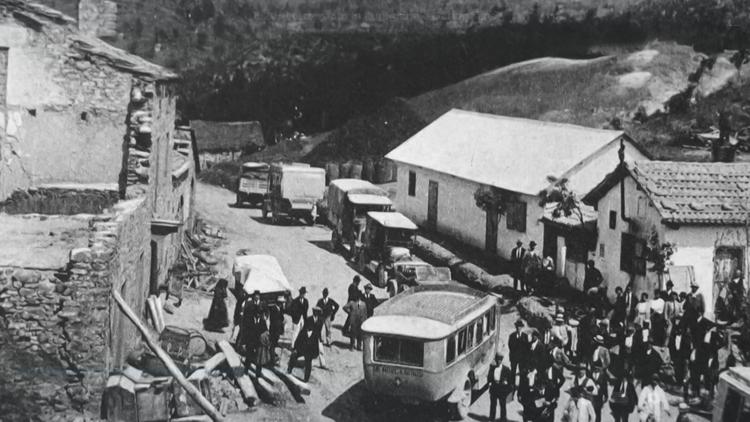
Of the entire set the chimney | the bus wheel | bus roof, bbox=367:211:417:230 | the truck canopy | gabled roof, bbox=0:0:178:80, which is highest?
the chimney

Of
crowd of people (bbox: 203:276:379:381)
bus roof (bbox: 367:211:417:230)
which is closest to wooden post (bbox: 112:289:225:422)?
crowd of people (bbox: 203:276:379:381)

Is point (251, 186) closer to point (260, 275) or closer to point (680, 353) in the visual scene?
point (260, 275)

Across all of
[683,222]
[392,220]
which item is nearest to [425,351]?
[683,222]

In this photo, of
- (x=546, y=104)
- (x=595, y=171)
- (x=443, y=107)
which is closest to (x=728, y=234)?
(x=595, y=171)

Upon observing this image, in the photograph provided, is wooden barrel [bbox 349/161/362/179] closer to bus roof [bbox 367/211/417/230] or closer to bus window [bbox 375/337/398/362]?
bus roof [bbox 367/211/417/230]

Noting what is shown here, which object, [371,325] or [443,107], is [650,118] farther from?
[371,325]

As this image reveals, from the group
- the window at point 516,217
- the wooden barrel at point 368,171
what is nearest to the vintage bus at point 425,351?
the window at point 516,217
